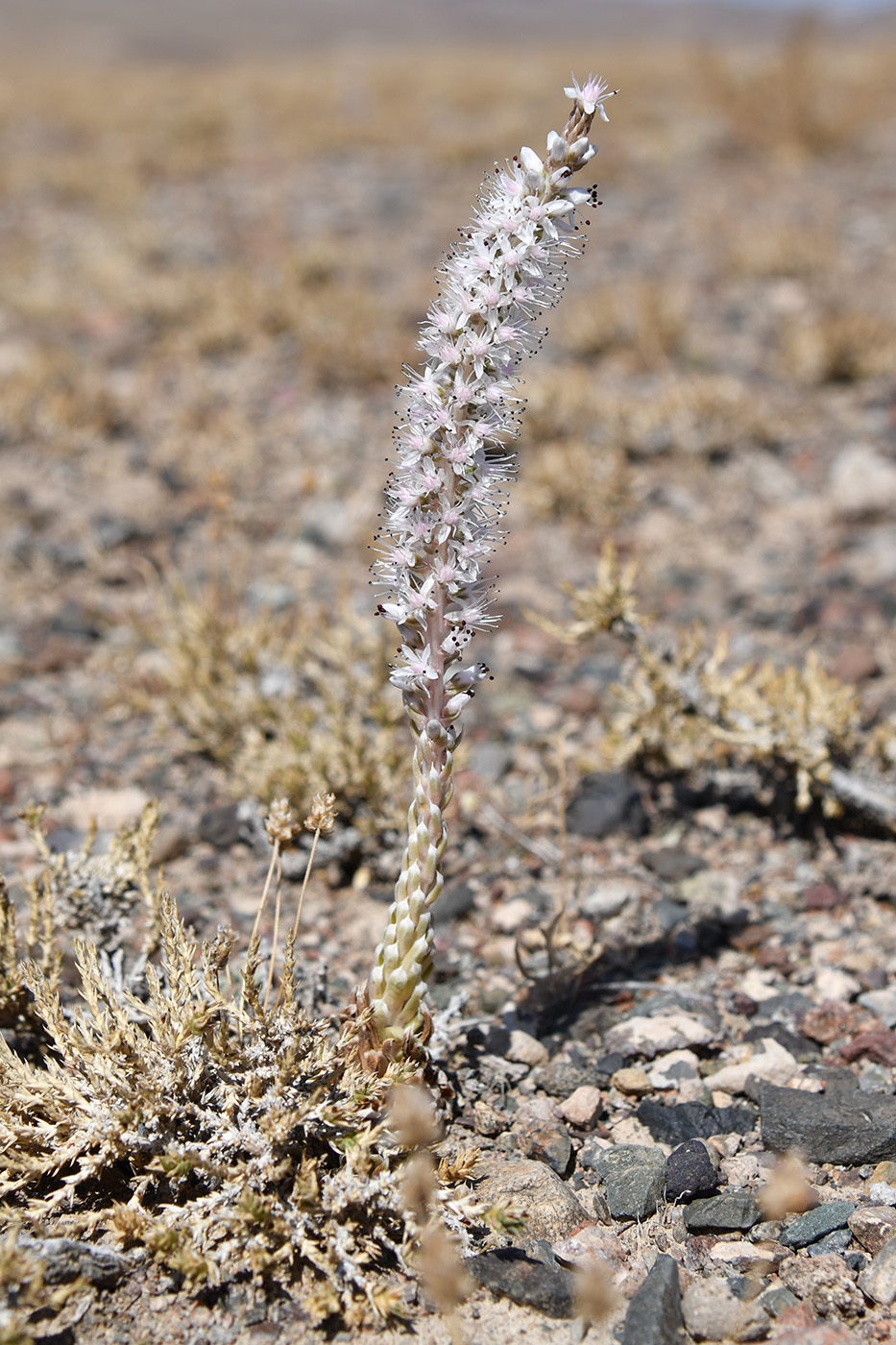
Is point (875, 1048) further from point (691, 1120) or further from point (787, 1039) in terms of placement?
point (691, 1120)

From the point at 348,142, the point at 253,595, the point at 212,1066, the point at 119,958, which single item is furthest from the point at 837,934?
the point at 348,142

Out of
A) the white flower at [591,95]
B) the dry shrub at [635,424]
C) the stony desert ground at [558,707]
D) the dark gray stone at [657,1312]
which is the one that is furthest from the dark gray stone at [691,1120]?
the dry shrub at [635,424]

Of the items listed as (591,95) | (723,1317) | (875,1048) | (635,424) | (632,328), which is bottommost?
(723,1317)

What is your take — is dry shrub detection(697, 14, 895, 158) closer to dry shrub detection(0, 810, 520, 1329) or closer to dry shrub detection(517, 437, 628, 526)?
dry shrub detection(517, 437, 628, 526)

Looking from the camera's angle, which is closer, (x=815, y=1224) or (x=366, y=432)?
(x=815, y=1224)

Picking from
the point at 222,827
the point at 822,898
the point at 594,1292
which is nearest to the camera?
the point at 594,1292

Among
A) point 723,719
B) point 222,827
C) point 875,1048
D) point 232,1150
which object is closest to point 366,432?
point 222,827

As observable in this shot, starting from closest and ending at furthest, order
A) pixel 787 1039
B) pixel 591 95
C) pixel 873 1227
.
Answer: pixel 591 95
pixel 873 1227
pixel 787 1039

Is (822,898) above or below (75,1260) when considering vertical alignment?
above
